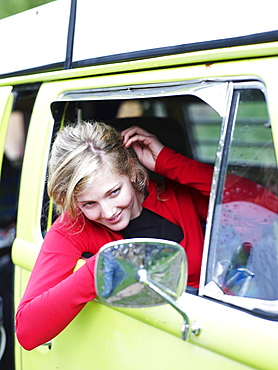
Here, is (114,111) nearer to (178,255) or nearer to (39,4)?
(39,4)

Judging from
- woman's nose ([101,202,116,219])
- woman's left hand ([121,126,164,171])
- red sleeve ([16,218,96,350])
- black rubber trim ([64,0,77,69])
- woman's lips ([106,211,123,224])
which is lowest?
red sleeve ([16,218,96,350])

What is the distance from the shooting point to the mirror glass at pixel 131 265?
3.67ft

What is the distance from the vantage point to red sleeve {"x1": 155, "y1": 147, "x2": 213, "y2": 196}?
1967 mm

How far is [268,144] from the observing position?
129 centimetres

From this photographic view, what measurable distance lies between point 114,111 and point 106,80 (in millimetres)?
A: 832

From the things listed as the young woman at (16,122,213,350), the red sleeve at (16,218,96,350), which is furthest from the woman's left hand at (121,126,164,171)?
the red sleeve at (16,218,96,350)

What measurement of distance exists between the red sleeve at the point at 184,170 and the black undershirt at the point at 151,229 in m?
0.19

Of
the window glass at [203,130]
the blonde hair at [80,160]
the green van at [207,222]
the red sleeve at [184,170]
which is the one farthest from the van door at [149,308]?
the window glass at [203,130]

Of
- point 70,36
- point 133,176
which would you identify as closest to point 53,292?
point 133,176

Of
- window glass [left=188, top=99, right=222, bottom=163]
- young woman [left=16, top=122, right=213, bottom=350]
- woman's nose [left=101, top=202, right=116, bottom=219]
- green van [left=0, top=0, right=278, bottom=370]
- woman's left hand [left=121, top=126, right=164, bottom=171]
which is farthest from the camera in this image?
window glass [left=188, top=99, right=222, bottom=163]

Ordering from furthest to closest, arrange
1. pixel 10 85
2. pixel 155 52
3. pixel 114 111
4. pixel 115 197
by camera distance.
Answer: pixel 114 111 → pixel 10 85 → pixel 115 197 → pixel 155 52

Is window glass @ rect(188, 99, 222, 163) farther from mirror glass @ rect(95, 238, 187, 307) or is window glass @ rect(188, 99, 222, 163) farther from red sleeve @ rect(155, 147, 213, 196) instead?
mirror glass @ rect(95, 238, 187, 307)

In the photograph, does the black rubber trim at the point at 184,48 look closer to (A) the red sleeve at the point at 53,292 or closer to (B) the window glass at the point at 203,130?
(A) the red sleeve at the point at 53,292

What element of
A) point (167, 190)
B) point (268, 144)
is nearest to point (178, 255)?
point (268, 144)
